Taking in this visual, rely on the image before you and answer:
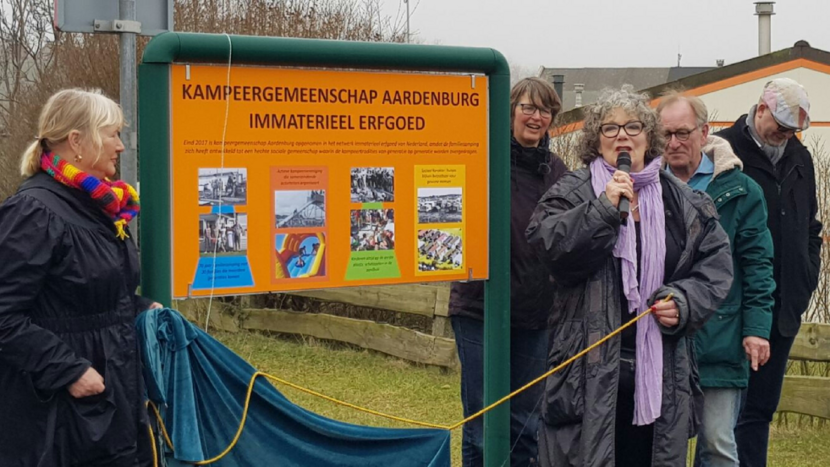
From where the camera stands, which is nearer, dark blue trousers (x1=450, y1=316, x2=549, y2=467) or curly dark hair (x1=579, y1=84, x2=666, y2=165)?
curly dark hair (x1=579, y1=84, x2=666, y2=165)

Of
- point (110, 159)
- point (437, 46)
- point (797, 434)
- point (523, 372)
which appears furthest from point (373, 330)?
point (110, 159)

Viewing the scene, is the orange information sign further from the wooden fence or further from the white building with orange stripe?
the white building with orange stripe

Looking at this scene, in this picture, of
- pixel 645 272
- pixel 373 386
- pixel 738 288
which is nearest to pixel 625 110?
pixel 645 272

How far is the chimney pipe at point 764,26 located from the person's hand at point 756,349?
2761 centimetres

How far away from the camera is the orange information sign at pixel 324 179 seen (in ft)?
13.0

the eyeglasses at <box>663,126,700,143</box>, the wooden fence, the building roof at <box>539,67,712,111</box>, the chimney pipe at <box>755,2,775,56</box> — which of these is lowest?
the wooden fence

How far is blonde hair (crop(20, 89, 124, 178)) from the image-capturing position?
3482mm

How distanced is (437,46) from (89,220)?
5.59ft

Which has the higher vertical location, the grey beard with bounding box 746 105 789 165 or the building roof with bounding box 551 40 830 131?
the building roof with bounding box 551 40 830 131

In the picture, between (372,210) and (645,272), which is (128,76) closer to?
(372,210)

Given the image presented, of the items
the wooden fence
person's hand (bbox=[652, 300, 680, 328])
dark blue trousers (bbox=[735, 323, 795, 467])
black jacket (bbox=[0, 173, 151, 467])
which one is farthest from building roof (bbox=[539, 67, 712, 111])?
black jacket (bbox=[0, 173, 151, 467])

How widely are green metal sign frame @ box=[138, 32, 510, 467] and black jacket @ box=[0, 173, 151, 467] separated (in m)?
0.33

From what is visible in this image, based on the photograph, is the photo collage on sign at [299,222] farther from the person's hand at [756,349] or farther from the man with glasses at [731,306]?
the person's hand at [756,349]

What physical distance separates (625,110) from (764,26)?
28491 mm
